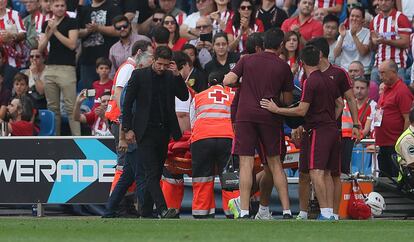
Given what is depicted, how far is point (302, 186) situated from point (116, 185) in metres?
2.46

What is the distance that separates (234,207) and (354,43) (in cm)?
563

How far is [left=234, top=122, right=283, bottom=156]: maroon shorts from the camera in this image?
49.3 ft

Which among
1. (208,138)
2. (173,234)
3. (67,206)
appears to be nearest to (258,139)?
(208,138)

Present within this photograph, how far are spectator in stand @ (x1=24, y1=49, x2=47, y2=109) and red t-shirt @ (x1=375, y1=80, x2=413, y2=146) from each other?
6.14 metres

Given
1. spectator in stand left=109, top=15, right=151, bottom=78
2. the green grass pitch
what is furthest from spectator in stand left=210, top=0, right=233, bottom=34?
the green grass pitch

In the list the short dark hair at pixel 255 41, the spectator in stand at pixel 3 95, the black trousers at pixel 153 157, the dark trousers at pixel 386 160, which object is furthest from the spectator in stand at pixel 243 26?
the black trousers at pixel 153 157

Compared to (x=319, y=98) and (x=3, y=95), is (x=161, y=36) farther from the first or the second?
(x=3, y=95)

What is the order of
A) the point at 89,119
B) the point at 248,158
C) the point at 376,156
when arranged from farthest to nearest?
the point at 89,119
the point at 376,156
the point at 248,158

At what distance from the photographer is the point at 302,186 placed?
618 inches

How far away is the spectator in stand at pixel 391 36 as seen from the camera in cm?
2055

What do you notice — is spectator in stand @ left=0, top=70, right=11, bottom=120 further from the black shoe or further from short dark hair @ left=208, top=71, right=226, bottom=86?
the black shoe

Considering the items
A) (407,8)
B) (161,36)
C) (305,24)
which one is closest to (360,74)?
(305,24)

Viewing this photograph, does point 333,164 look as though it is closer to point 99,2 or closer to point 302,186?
point 302,186

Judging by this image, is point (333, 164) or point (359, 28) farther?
point (359, 28)
